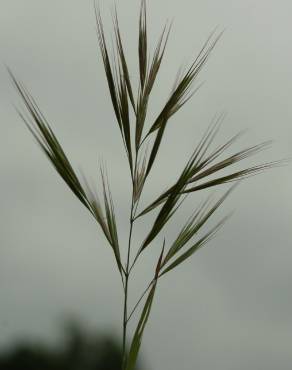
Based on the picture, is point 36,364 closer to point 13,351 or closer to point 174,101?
point 13,351

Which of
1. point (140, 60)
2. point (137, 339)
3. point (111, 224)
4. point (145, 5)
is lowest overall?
point (137, 339)

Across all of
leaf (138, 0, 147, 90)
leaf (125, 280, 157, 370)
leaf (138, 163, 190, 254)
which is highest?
leaf (138, 0, 147, 90)

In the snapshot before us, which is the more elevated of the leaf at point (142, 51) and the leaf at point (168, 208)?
the leaf at point (142, 51)

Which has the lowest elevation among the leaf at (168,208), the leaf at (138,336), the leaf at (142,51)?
the leaf at (138,336)

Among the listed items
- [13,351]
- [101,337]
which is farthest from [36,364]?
[101,337]

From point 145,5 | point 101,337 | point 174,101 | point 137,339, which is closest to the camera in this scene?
point 137,339

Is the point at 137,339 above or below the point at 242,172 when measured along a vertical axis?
below

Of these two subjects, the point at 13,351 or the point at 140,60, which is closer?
the point at 140,60

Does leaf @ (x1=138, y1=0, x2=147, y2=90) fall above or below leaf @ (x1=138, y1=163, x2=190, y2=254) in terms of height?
above

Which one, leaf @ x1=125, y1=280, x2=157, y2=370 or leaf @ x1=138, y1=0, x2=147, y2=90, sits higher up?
leaf @ x1=138, y1=0, x2=147, y2=90

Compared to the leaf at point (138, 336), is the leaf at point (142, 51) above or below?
above

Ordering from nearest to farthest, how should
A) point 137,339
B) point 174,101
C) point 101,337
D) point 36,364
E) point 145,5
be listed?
point 137,339 → point 174,101 → point 145,5 → point 36,364 → point 101,337
